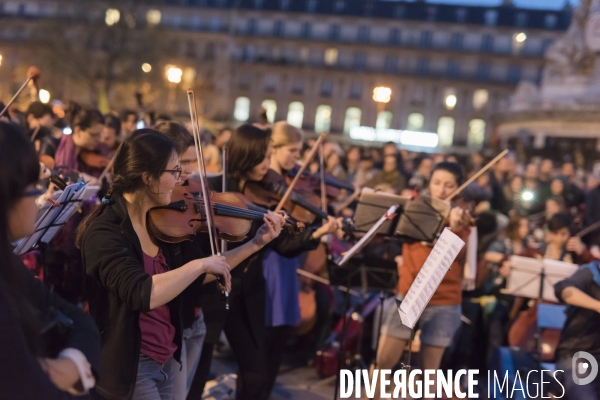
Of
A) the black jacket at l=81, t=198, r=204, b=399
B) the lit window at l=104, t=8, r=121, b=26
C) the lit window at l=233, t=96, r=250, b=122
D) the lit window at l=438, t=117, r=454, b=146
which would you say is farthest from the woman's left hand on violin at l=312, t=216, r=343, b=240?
the lit window at l=233, t=96, r=250, b=122

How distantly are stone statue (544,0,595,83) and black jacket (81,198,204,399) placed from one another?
2155 cm

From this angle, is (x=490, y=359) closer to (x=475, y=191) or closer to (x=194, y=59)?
(x=475, y=191)

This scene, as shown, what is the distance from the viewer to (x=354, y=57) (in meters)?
61.9

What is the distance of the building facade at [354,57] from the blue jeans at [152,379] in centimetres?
5415

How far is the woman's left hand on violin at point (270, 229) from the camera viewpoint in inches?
147

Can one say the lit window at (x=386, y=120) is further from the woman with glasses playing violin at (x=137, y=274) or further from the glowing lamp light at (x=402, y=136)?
the woman with glasses playing violin at (x=137, y=274)

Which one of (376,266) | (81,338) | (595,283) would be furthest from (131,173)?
(595,283)

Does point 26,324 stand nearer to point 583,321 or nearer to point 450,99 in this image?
point 583,321

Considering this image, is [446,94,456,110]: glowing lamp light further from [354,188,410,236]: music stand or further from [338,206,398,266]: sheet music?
[338,206,398,266]: sheet music

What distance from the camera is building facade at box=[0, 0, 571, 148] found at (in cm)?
5953

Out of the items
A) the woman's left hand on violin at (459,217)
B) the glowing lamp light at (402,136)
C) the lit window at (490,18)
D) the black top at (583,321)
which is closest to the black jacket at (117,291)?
the woman's left hand on violin at (459,217)

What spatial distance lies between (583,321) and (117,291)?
3308mm

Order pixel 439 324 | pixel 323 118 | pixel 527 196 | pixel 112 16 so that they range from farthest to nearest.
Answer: pixel 323 118 → pixel 112 16 → pixel 527 196 → pixel 439 324

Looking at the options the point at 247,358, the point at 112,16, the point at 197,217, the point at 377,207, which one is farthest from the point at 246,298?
the point at 112,16
